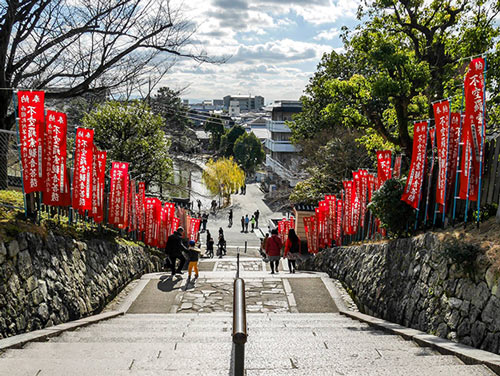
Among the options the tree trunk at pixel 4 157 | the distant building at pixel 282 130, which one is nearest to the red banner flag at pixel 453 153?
the tree trunk at pixel 4 157

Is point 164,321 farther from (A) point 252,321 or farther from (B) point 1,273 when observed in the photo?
(B) point 1,273

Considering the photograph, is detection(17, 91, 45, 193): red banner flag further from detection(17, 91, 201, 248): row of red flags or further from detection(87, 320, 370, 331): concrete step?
detection(87, 320, 370, 331): concrete step

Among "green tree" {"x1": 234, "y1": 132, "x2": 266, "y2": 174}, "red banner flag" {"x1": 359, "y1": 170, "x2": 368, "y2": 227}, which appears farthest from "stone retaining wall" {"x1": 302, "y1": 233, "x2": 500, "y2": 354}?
"green tree" {"x1": 234, "y1": 132, "x2": 266, "y2": 174}

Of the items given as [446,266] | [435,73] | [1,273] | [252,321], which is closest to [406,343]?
[446,266]

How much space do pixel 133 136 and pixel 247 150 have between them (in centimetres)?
4628

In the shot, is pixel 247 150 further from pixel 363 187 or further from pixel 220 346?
pixel 220 346

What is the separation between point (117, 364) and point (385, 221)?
6643 mm

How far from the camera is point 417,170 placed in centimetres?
905

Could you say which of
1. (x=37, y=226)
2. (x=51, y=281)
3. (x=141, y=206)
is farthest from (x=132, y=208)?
(x=51, y=281)

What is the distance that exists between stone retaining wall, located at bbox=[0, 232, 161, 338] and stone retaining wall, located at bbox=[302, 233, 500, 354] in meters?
5.68

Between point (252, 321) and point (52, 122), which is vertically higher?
point (52, 122)

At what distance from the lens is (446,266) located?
6.56 meters

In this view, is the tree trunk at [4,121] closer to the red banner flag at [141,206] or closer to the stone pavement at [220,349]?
the red banner flag at [141,206]

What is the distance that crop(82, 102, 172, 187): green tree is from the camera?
20.7m
